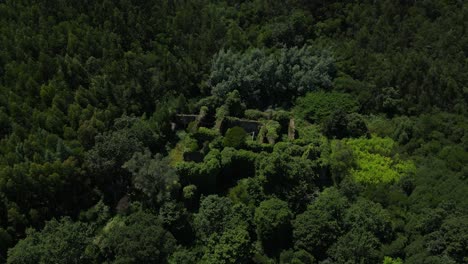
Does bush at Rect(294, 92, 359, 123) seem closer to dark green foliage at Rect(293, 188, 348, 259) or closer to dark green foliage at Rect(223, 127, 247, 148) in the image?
dark green foliage at Rect(223, 127, 247, 148)

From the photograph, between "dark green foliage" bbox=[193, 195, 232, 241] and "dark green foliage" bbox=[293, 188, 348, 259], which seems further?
"dark green foliage" bbox=[193, 195, 232, 241]

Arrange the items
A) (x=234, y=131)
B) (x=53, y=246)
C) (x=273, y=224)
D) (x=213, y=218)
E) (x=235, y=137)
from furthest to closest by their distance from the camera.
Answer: (x=234, y=131) < (x=235, y=137) < (x=213, y=218) < (x=273, y=224) < (x=53, y=246)

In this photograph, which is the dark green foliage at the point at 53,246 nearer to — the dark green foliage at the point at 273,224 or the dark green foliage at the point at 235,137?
the dark green foliage at the point at 273,224

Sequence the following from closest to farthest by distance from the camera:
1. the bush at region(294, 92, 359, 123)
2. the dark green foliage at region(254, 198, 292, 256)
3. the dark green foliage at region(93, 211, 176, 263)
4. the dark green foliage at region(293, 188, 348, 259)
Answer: the dark green foliage at region(93, 211, 176, 263) → the dark green foliage at region(293, 188, 348, 259) → the dark green foliage at region(254, 198, 292, 256) → the bush at region(294, 92, 359, 123)

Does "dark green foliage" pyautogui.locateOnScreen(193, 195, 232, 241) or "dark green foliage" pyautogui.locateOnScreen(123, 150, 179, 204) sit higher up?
"dark green foliage" pyautogui.locateOnScreen(123, 150, 179, 204)

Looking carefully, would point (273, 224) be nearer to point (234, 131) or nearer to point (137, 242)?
point (137, 242)

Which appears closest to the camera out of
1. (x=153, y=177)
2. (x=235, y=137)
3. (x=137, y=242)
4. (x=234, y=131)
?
(x=137, y=242)

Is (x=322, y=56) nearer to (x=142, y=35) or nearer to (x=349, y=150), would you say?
(x=349, y=150)

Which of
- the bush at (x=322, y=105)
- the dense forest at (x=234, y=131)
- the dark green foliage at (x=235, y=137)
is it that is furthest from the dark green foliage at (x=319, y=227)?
the bush at (x=322, y=105)

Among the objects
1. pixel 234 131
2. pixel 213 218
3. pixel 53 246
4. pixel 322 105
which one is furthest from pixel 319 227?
pixel 53 246

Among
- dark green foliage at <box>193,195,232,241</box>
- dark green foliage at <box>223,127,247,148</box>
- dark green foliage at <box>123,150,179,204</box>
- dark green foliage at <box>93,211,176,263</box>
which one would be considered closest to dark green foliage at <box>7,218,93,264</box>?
dark green foliage at <box>93,211,176,263</box>
